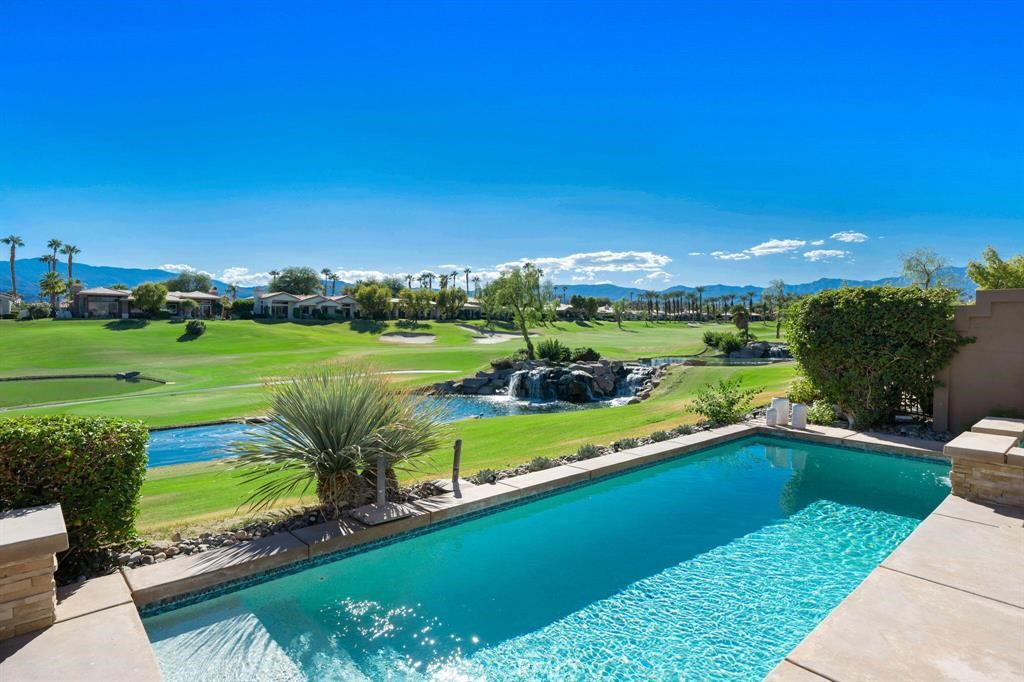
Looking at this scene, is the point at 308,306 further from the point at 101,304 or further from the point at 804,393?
the point at 804,393

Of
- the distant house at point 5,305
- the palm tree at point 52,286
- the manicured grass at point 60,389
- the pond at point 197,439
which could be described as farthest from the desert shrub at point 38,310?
the pond at point 197,439

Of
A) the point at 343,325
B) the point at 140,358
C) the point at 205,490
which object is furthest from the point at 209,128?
the point at 343,325

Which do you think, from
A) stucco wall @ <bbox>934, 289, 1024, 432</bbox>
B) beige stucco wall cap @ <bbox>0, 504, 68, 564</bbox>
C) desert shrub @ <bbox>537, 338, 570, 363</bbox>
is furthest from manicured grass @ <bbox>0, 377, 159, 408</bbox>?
stucco wall @ <bbox>934, 289, 1024, 432</bbox>

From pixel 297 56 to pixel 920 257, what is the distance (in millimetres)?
60850

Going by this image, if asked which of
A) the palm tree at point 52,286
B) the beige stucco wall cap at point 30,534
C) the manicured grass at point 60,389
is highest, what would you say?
the palm tree at point 52,286

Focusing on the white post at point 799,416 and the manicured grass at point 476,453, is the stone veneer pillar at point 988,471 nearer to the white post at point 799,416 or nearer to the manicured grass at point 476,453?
the white post at point 799,416

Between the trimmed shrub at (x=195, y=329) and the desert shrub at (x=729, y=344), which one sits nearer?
the desert shrub at (x=729, y=344)

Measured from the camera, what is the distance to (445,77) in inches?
719

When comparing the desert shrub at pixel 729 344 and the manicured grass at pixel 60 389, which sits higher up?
the desert shrub at pixel 729 344

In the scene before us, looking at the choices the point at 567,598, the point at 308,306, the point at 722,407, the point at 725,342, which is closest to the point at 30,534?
the point at 567,598

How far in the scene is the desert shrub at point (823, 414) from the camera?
10.8 m

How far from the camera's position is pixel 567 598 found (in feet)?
14.4

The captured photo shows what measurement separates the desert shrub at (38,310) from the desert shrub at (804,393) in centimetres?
7443

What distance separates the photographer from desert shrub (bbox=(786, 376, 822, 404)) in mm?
11870
